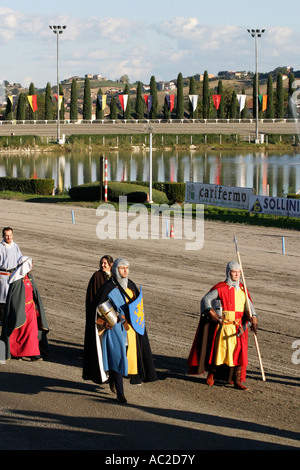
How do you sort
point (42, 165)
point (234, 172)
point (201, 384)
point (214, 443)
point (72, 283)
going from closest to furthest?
point (214, 443), point (201, 384), point (72, 283), point (234, 172), point (42, 165)

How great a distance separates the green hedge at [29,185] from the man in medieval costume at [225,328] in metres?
25.8

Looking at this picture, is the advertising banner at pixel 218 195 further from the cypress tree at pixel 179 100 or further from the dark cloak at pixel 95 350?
the cypress tree at pixel 179 100

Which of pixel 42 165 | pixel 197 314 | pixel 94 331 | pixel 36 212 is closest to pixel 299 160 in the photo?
pixel 42 165

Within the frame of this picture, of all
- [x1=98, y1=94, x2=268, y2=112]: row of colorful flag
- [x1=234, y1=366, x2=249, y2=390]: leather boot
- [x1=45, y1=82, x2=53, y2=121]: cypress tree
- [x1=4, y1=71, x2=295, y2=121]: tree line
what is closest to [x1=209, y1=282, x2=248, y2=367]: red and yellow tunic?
[x1=234, y1=366, x2=249, y2=390]: leather boot

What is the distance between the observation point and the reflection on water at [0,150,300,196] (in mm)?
47406

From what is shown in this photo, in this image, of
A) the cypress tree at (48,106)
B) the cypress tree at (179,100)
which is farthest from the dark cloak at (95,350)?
the cypress tree at (179,100)

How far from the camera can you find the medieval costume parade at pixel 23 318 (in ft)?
33.2

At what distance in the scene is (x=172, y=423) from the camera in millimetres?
8156

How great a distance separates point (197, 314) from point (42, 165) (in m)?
48.7

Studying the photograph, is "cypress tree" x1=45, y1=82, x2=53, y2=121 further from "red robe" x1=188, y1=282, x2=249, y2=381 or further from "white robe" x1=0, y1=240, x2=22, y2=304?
"red robe" x1=188, y1=282, x2=249, y2=381

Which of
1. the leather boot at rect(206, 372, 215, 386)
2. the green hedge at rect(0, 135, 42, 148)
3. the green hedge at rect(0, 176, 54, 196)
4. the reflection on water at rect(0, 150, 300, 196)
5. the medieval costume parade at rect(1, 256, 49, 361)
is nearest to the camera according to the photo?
the leather boot at rect(206, 372, 215, 386)

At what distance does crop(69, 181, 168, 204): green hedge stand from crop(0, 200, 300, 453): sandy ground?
11059mm
